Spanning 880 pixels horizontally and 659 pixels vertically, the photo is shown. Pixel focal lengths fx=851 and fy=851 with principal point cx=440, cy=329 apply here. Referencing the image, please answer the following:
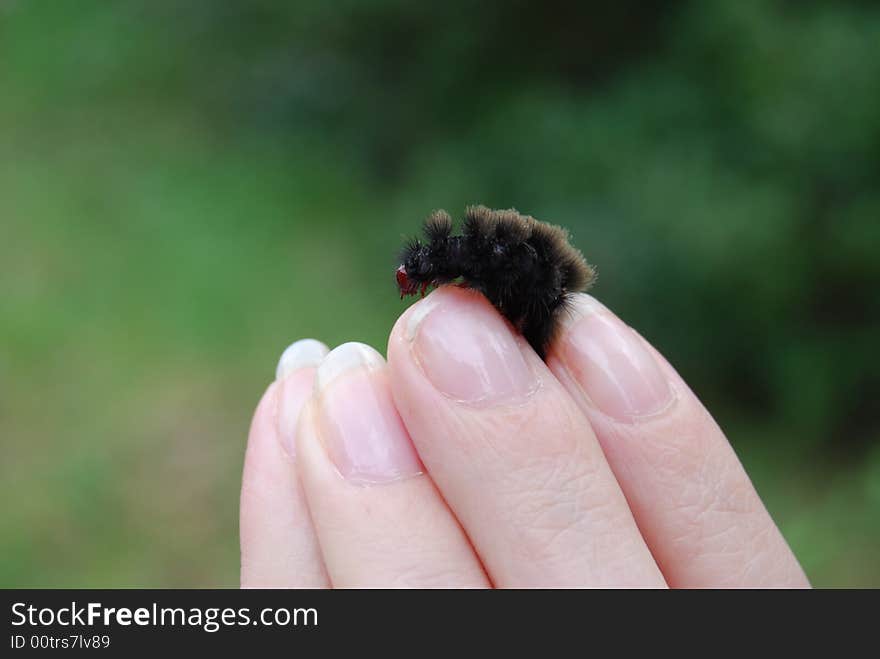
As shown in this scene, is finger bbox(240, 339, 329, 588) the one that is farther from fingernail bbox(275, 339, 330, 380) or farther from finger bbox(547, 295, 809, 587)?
finger bbox(547, 295, 809, 587)

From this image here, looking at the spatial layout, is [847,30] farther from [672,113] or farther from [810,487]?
[810,487]

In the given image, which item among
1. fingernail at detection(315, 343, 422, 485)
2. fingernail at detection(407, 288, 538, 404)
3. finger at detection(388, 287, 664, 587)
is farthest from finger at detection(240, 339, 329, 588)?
fingernail at detection(407, 288, 538, 404)

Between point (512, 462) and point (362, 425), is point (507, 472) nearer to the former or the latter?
point (512, 462)

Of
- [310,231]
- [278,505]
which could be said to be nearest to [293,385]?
[278,505]

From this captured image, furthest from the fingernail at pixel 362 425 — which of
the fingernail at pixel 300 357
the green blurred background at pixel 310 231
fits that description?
the green blurred background at pixel 310 231

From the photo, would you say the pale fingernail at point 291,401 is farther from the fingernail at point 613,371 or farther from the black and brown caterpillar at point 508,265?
the fingernail at point 613,371
